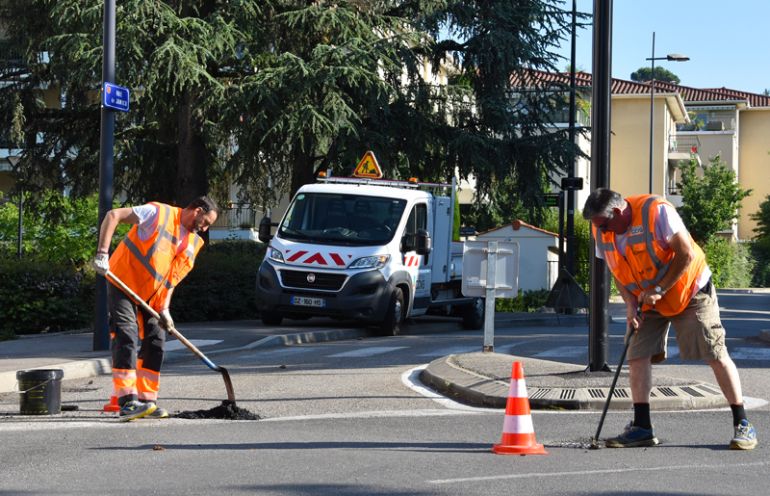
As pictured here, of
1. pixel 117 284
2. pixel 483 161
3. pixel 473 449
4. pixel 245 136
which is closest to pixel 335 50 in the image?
pixel 245 136

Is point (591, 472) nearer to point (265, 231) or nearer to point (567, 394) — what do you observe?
point (567, 394)

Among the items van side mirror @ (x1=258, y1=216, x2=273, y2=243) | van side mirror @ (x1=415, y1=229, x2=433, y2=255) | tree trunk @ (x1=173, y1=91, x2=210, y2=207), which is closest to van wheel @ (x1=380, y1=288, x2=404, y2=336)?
van side mirror @ (x1=415, y1=229, x2=433, y2=255)

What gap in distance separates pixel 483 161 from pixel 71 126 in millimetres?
8958

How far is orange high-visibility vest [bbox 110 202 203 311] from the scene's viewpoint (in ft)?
30.0

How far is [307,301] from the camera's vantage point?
18781mm

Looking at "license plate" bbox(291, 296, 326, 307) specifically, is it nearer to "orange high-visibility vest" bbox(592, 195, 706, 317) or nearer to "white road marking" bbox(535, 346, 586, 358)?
"white road marking" bbox(535, 346, 586, 358)

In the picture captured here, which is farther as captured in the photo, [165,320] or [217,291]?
[217,291]

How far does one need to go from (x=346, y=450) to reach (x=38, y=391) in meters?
2.77

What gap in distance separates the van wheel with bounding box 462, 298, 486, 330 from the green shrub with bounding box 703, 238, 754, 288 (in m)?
39.0

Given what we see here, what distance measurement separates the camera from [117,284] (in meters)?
8.95

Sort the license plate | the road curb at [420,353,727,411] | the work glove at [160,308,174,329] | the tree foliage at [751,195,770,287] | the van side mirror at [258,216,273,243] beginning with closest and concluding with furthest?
1. the work glove at [160,308,174,329]
2. the road curb at [420,353,727,411]
3. the license plate
4. the van side mirror at [258,216,273,243]
5. the tree foliage at [751,195,770,287]

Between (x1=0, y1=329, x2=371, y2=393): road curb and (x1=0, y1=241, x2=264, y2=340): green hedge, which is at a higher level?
(x1=0, y1=241, x2=264, y2=340): green hedge

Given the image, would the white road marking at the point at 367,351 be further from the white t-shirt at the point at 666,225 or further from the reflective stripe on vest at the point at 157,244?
the white t-shirt at the point at 666,225

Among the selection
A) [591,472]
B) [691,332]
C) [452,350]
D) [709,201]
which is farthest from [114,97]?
[709,201]
